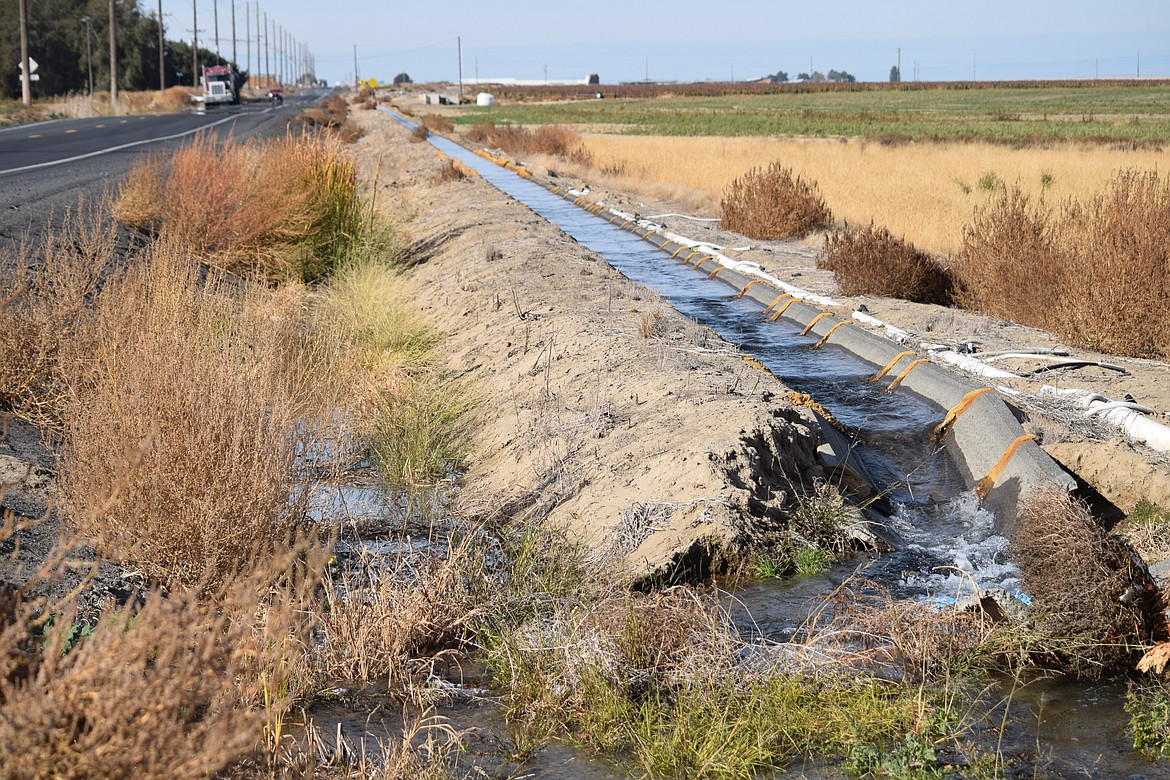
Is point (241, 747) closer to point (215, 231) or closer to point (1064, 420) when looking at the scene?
point (1064, 420)

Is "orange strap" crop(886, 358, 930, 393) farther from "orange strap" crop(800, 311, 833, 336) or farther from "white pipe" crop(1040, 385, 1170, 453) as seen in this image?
"orange strap" crop(800, 311, 833, 336)

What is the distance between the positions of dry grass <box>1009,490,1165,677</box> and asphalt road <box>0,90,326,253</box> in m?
6.56

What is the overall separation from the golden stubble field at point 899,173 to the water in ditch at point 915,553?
5369 millimetres

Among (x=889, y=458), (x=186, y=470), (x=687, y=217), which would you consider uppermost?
(x=687, y=217)

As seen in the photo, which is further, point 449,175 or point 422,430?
point 449,175

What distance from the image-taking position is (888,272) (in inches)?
480

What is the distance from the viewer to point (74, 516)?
4785 millimetres

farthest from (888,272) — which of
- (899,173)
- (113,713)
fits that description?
(899,173)

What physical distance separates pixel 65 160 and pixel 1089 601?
21.6 m

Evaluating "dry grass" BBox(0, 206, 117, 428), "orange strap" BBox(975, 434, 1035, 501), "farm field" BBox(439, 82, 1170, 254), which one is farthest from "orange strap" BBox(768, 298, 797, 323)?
"dry grass" BBox(0, 206, 117, 428)

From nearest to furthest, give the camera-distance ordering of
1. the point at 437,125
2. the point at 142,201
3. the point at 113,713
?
the point at 113,713, the point at 142,201, the point at 437,125

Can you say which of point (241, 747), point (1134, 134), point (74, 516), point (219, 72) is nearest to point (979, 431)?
point (74, 516)

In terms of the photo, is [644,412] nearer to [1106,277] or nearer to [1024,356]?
[1024,356]

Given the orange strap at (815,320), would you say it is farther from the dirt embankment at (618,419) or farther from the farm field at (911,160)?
the farm field at (911,160)
